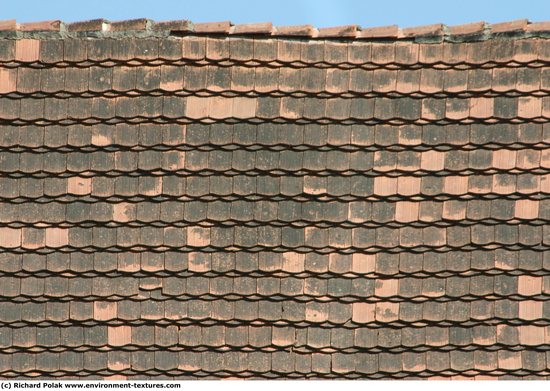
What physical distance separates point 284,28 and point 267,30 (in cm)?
13

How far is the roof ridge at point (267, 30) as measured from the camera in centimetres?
741

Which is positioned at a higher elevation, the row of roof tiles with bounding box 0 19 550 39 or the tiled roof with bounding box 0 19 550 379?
the row of roof tiles with bounding box 0 19 550 39

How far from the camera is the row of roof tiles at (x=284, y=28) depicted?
7414mm

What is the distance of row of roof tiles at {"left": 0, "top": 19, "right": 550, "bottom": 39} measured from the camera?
7414mm

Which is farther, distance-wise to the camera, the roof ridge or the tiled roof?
the roof ridge

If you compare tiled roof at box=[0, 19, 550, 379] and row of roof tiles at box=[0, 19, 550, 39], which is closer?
tiled roof at box=[0, 19, 550, 379]

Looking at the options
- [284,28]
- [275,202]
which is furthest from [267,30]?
[275,202]

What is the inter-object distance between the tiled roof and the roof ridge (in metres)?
0.02

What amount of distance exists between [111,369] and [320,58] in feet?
8.64

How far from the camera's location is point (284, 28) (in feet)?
24.8

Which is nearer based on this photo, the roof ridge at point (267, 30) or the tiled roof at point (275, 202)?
the tiled roof at point (275, 202)

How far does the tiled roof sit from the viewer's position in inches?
282

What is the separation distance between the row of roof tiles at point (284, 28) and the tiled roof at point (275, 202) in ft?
0.05

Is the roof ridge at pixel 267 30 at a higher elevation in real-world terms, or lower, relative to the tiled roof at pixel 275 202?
higher
